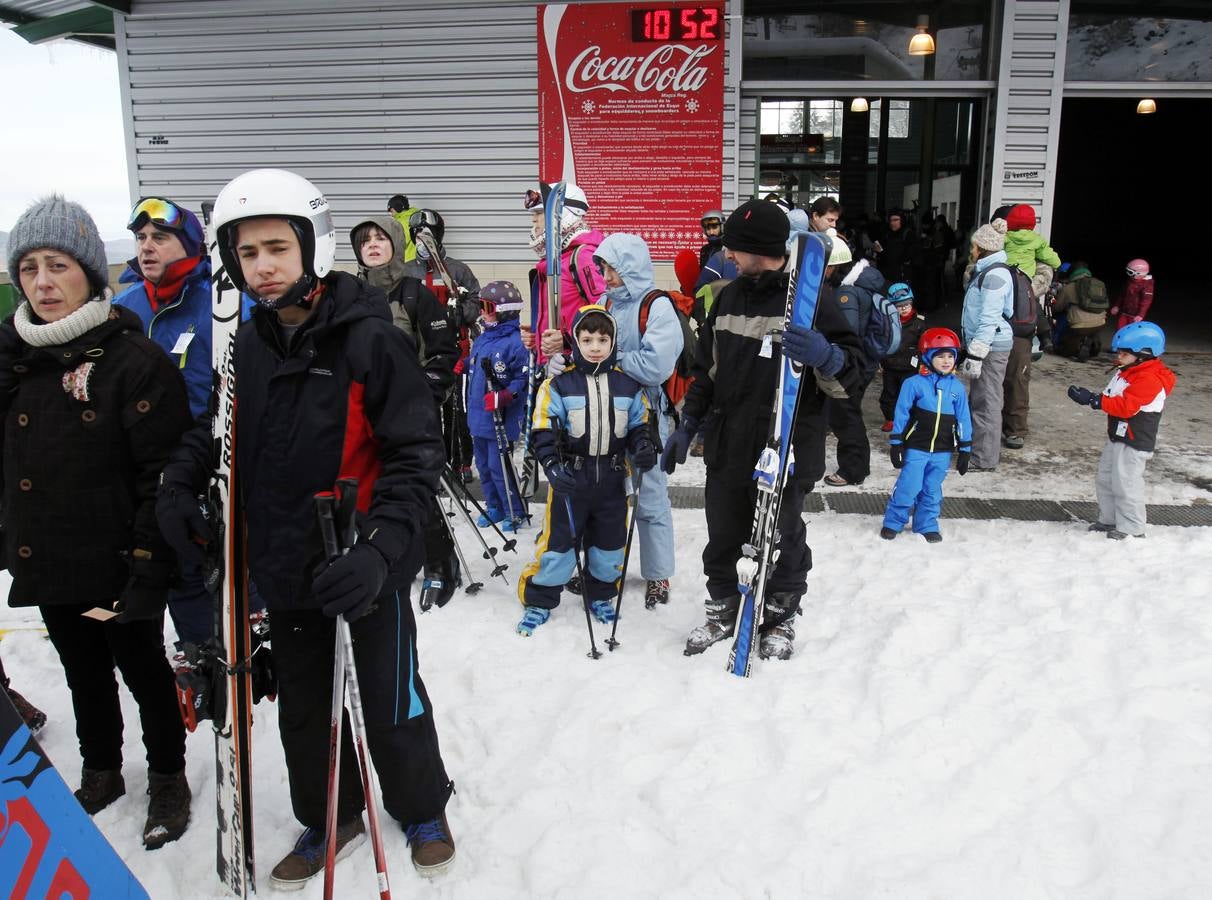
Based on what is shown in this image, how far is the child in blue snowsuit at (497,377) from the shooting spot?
18.5ft

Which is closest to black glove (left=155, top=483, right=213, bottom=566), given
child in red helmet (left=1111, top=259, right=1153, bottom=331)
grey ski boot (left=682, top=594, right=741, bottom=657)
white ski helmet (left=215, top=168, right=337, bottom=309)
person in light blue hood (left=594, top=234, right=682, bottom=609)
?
white ski helmet (left=215, top=168, right=337, bottom=309)

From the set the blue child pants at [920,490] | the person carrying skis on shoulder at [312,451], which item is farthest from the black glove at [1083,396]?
the person carrying skis on shoulder at [312,451]

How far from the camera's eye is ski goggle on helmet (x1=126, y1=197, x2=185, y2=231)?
10.1 feet

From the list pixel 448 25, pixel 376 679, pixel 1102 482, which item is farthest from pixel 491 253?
pixel 376 679

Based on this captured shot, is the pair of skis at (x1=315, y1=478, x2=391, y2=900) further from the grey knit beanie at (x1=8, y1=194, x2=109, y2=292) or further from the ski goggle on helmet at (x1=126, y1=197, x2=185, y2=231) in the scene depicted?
the ski goggle on helmet at (x1=126, y1=197, x2=185, y2=231)

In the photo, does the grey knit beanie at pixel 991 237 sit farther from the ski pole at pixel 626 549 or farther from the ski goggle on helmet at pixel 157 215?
the ski goggle on helmet at pixel 157 215

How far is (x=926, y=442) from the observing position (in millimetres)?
5621

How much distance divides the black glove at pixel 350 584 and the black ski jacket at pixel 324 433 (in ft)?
0.32

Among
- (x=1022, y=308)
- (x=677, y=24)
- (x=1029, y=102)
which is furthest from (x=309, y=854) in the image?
(x=1029, y=102)

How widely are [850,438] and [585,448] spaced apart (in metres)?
1.26

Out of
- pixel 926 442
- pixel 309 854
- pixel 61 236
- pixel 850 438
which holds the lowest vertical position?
pixel 309 854

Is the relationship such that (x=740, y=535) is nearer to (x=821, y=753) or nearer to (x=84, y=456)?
(x=821, y=753)

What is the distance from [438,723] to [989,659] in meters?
2.46

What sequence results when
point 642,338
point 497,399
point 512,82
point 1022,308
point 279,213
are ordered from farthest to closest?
point 512,82 < point 1022,308 < point 497,399 < point 642,338 < point 279,213
